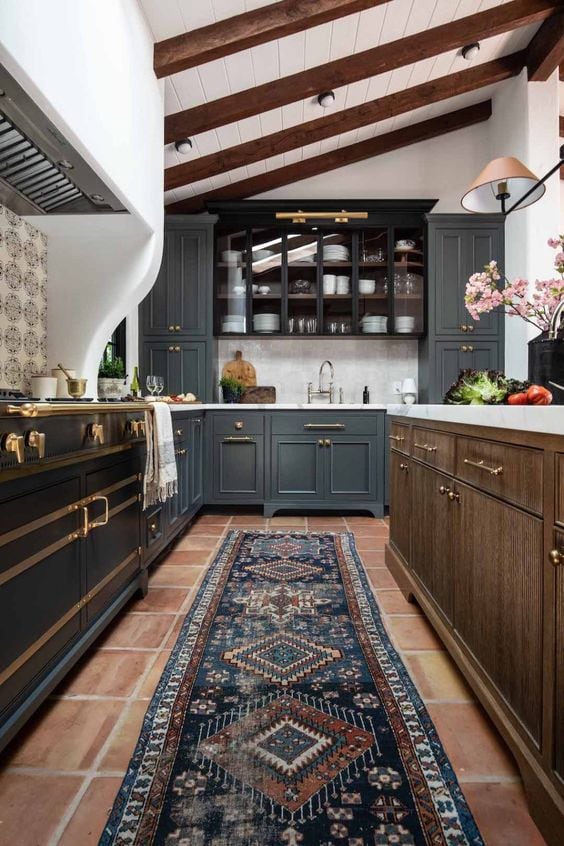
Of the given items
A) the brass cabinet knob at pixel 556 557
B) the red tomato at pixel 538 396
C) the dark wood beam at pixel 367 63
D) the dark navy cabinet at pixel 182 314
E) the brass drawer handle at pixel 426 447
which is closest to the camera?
the brass cabinet knob at pixel 556 557

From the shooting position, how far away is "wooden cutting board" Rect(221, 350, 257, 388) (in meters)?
4.75

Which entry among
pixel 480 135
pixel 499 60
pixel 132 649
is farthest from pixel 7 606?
pixel 480 135

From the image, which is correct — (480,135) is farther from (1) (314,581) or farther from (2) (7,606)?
(2) (7,606)

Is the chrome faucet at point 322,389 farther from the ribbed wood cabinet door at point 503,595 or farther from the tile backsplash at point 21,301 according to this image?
the ribbed wood cabinet door at point 503,595

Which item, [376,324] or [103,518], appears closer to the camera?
[103,518]

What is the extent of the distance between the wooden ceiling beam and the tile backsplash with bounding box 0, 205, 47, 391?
3744 mm

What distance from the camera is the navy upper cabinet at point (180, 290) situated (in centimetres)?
436

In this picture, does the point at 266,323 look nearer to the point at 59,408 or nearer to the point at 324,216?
the point at 324,216

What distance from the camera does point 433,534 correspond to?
6.10 feet

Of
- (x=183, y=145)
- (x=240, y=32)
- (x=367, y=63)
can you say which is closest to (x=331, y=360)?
(x=183, y=145)

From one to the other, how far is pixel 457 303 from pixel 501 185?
2.24m

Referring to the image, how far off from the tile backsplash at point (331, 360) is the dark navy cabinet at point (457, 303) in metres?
0.43

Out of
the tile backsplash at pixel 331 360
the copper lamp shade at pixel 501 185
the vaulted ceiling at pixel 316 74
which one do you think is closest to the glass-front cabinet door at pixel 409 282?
the tile backsplash at pixel 331 360

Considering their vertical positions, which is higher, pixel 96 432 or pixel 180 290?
pixel 180 290
